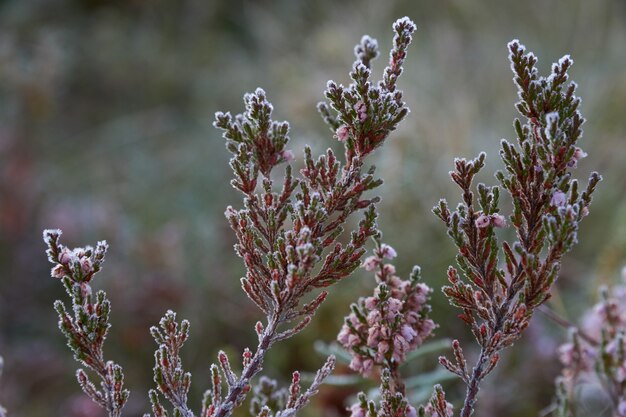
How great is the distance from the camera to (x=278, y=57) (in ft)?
20.4

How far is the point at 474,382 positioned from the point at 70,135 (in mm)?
5818

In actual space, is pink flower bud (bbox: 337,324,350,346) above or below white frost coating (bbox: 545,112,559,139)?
below

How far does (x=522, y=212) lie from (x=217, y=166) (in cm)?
438

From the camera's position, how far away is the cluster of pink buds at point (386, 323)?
98cm

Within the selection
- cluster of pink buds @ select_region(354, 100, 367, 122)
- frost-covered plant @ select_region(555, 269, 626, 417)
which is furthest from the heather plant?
frost-covered plant @ select_region(555, 269, 626, 417)

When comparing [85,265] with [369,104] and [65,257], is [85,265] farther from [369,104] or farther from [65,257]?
[369,104]

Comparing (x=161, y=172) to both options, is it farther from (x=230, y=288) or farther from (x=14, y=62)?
(x=230, y=288)

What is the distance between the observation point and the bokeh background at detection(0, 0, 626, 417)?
8.39 ft

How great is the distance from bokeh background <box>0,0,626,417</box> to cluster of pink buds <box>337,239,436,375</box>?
97 cm

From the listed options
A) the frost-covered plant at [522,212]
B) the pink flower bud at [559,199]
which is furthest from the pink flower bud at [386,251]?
the pink flower bud at [559,199]

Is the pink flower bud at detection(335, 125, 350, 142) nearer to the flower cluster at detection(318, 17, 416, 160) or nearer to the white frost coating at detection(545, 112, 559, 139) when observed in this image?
the flower cluster at detection(318, 17, 416, 160)

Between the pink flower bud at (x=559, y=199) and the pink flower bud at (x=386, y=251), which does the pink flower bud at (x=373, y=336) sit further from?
the pink flower bud at (x=559, y=199)

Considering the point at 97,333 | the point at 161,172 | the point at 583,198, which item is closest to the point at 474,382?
the point at 583,198

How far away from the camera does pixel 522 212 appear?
95cm
